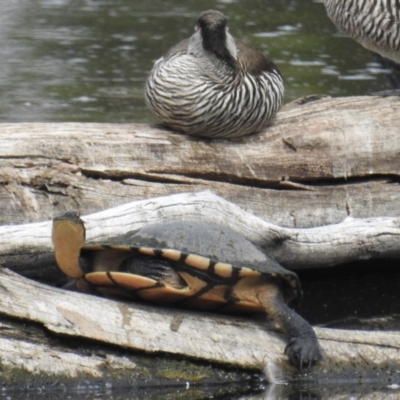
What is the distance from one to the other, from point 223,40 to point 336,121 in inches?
34.2

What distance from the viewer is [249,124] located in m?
5.98

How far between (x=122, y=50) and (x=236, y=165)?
563 cm

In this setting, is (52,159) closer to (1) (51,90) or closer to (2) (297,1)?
(1) (51,90)

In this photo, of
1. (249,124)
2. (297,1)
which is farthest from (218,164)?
(297,1)

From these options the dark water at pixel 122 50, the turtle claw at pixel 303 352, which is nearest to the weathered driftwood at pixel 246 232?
the turtle claw at pixel 303 352

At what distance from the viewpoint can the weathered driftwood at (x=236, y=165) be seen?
5.66 metres

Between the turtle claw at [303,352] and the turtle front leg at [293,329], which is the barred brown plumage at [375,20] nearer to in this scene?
the turtle front leg at [293,329]

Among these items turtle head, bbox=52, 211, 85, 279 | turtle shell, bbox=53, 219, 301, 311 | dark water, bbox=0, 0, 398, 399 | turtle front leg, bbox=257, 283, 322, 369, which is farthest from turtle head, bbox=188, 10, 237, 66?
dark water, bbox=0, 0, 398, 399

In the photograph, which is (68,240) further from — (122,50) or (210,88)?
(122,50)

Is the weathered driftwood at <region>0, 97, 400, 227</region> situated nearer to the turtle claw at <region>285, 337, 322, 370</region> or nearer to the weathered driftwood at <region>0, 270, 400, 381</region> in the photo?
the weathered driftwood at <region>0, 270, 400, 381</region>

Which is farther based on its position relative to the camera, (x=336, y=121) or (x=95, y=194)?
(x=336, y=121)

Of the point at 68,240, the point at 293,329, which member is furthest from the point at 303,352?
the point at 68,240

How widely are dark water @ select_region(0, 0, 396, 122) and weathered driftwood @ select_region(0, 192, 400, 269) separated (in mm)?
3216

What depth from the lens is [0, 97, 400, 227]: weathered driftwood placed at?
5664 mm
